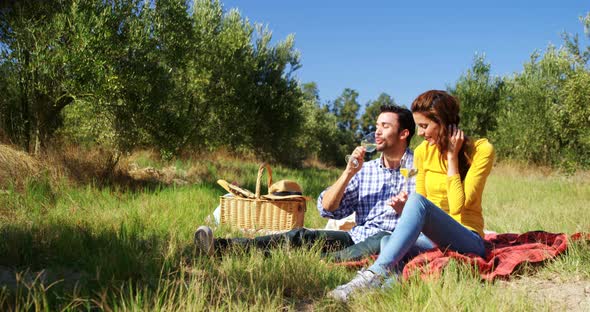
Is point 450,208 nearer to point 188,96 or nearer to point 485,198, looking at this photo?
point 485,198

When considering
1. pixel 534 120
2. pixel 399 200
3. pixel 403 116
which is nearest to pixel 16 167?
pixel 403 116

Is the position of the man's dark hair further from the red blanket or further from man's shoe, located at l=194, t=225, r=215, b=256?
man's shoe, located at l=194, t=225, r=215, b=256

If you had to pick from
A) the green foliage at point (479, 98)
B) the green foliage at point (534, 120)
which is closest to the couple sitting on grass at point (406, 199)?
the green foliage at point (534, 120)

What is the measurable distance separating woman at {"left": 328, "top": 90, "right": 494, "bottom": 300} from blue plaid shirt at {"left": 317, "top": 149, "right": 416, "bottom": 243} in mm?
284

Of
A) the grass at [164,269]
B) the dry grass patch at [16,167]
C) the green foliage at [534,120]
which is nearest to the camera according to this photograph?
the grass at [164,269]

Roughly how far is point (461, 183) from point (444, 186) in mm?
196

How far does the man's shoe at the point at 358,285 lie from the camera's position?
294 centimetres

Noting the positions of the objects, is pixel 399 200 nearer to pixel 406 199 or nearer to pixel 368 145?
pixel 406 199

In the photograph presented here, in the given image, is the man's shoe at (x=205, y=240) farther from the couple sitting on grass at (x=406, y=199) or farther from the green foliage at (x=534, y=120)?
the green foliage at (x=534, y=120)

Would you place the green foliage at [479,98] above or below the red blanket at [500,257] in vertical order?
above

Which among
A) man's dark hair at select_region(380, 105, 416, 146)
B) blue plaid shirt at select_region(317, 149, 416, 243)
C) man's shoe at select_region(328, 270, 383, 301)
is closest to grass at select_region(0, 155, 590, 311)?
man's shoe at select_region(328, 270, 383, 301)

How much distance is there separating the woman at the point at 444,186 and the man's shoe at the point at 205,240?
4.42 feet

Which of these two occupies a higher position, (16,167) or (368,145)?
(368,145)

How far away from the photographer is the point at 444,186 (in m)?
3.94
